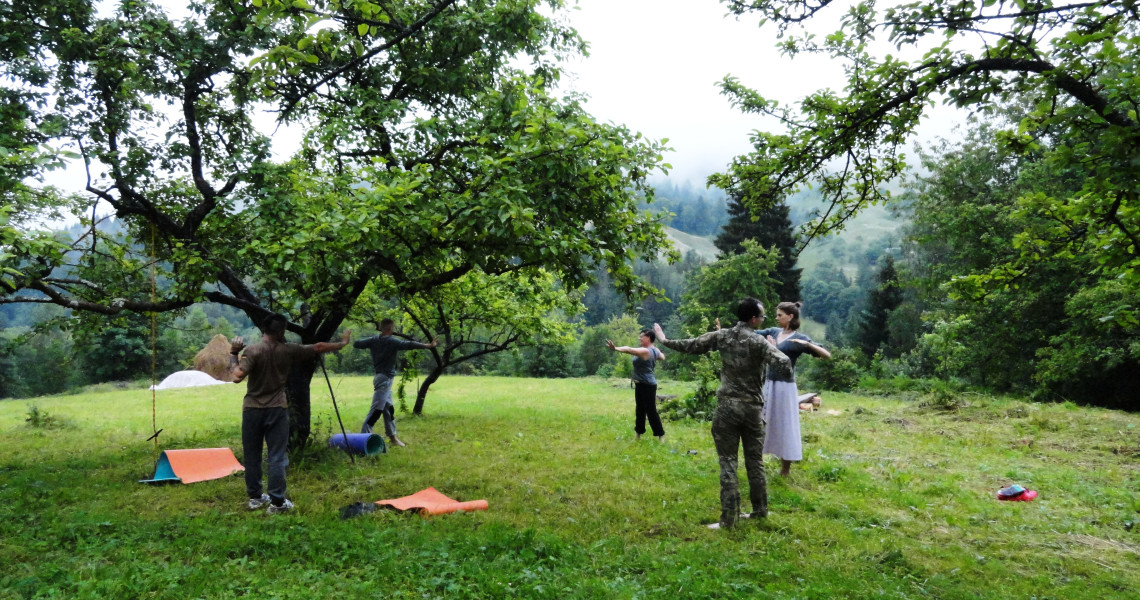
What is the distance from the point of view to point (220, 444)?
11.4 metres

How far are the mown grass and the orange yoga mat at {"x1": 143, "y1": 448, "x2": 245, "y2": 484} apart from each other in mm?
339

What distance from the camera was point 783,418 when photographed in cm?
767

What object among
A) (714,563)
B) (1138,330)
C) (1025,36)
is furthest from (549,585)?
(1138,330)

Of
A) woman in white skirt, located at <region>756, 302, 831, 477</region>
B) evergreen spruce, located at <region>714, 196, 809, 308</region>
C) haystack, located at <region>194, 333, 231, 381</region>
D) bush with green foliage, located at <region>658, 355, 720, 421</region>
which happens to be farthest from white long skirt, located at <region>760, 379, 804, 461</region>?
haystack, located at <region>194, 333, 231, 381</region>

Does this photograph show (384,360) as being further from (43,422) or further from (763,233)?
(763,233)

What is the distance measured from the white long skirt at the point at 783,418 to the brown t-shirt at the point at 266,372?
5700 millimetres

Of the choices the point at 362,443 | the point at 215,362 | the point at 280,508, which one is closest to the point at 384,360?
the point at 362,443

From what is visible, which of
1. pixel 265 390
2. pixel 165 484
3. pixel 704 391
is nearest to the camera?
pixel 265 390

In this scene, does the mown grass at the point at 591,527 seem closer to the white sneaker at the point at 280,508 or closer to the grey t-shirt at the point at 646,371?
the white sneaker at the point at 280,508

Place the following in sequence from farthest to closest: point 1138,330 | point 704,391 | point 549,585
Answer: point 1138,330 → point 704,391 → point 549,585

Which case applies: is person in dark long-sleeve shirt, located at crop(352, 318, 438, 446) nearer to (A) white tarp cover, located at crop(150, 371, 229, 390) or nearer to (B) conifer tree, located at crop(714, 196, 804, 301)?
(A) white tarp cover, located at crop(150, 371, 229, 390)

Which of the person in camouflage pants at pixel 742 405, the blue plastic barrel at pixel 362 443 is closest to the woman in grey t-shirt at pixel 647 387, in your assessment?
the blue plastic barrel at pixel 362 443

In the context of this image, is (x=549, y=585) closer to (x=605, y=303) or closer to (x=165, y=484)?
(x=165, y=484)

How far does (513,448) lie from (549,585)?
20.5 feet
